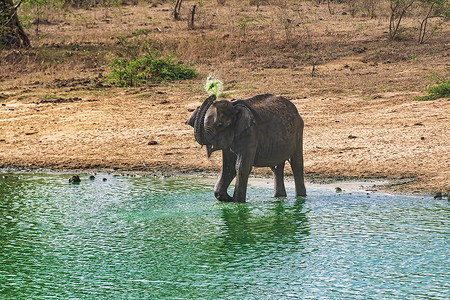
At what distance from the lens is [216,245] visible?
7.06m

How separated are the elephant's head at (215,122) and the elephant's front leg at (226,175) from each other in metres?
0.34

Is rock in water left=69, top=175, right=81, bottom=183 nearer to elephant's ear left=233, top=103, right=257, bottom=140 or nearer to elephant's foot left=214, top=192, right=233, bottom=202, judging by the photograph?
elephant's foot left=214, top=192, right=233, bottom=202

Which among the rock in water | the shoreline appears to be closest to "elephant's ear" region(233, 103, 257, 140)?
the shoreline

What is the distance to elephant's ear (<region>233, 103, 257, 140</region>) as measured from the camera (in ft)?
26.6

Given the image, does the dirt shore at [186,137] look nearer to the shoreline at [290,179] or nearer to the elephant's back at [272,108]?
the shoreline at [290,179]

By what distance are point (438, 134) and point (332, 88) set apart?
4250 mm

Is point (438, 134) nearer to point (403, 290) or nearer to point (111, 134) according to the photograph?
point (111, 134)

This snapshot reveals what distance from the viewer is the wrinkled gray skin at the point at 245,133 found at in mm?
8016

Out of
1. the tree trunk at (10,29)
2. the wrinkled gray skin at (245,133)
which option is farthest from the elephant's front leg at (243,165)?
the tree trunk at (10,29)

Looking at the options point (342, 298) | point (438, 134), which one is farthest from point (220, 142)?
point (438, 134)

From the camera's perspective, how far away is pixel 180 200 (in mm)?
8922

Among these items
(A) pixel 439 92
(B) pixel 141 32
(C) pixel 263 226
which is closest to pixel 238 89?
(A) pixel 439 92

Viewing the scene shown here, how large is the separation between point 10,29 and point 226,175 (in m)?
→ 14.3

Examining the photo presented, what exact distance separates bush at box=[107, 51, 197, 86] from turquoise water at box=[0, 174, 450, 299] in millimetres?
8147
